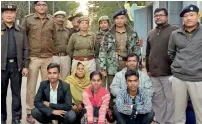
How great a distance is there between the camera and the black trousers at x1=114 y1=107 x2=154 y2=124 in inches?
215

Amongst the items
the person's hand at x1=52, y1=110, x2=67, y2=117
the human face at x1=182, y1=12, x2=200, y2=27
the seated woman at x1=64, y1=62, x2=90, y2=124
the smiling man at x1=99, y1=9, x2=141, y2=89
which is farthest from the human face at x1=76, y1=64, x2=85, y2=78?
the human face at x1=182, y1=12, x2=200, y2=27

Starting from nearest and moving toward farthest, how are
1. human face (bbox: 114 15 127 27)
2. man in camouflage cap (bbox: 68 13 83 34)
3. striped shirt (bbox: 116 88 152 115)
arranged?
striped shirt (bbox: 116 88 152 115) < human face (bbox: 114 15 127 27) < man in camouflage cap (bbox: 68 13 83 34)

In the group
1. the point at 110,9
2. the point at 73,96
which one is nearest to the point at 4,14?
the point at 73,96

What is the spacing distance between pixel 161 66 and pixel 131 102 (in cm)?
82

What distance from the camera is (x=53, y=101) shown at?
5.80 meters

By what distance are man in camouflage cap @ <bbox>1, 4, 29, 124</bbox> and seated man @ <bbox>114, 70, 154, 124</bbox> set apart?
1585mm

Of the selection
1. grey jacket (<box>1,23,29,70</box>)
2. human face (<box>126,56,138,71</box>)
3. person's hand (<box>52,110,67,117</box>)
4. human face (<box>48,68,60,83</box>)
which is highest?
grey jacket (<box>1,23,29,70</box>)

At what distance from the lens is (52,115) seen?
5.64m

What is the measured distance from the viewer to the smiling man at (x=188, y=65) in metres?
4.96

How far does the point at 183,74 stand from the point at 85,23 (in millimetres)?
2135

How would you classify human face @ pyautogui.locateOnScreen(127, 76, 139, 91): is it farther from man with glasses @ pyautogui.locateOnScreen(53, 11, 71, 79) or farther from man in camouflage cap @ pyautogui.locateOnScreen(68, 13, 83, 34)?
man in camouflage cap @ pyautogui.locateOnScreen(68, 13, 83, 34)

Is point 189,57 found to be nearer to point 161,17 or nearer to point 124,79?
point 161,17

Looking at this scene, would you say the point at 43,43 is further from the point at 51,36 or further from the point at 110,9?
the point at 110,9

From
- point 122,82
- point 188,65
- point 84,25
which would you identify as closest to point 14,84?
point 84,25
